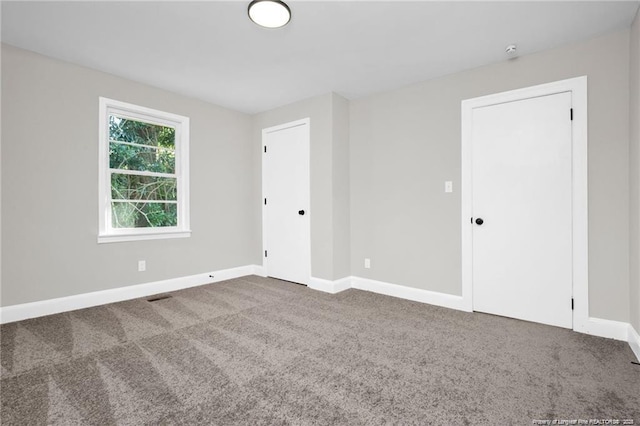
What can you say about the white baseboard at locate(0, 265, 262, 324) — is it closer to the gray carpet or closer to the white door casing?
the gray carpet

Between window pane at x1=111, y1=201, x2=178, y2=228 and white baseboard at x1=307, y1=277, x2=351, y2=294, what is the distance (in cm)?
198

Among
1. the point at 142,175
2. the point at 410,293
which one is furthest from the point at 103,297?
the point at 410,293

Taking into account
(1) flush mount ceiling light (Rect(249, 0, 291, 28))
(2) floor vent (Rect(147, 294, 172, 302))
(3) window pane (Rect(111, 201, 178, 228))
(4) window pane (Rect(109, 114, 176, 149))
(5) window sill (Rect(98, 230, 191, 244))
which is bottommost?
(2) floor vent (Rect(147, 294, 172, 302))

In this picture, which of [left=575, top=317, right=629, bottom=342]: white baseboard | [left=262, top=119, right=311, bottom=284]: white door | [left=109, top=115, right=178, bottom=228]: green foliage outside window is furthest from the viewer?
[left=262, top=119, right=311, bottom=284]: white door

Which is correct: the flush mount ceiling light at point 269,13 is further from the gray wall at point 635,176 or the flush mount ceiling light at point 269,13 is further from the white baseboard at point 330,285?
the white baseboard at point 330,285

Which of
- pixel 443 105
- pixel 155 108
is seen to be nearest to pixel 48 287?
pixel 155 108

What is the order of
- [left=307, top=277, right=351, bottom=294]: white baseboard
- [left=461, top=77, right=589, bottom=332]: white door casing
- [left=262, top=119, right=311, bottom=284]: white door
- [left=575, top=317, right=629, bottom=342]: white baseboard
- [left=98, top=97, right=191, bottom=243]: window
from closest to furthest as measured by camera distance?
→ [left=575, top=317, right=629, bottom=342]: white baseboard → [left=461, top=77, right=589, bottom=332]: white door casing → [left=98, top=97, right=191, bottom=243]: window → [left=307, top=277, right=351, bottom=294]: white baseboard → [left=262, top=119, right=311, bottom=284]: white door

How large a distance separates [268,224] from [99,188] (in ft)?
6.85

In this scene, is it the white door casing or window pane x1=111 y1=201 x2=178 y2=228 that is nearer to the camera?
the white door casing

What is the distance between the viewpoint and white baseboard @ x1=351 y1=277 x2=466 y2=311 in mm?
3116

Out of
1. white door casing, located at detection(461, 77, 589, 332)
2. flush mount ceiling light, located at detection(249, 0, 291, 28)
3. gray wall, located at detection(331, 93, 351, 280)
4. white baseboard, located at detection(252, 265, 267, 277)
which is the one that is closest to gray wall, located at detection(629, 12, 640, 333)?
white door casing, located at detection(461, 77, 589, 332)

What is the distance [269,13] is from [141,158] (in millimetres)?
2438

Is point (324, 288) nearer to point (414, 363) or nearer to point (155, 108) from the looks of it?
point (414, 363)

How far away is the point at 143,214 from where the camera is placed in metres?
3.60
